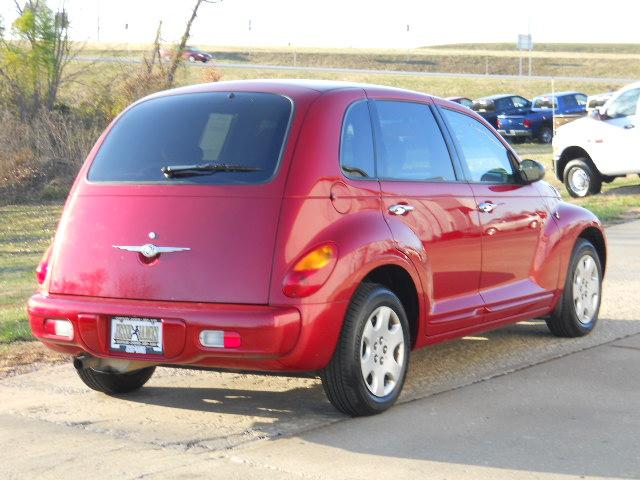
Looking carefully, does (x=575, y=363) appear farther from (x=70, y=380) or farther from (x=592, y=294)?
(x=70, y=380)

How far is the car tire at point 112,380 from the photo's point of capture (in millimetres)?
6793

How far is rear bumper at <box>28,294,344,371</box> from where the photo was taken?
5773 millimetres

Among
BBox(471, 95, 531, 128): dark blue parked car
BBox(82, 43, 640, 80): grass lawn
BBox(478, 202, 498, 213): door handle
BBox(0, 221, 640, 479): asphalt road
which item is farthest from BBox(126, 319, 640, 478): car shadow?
BBox(82, 43, 640, 80): grass lawn

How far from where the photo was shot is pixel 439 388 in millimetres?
7012

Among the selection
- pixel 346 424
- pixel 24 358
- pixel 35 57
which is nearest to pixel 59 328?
pixel 346 424

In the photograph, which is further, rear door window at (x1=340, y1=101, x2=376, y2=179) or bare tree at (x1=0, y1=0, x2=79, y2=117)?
bare tree at (x1=0, y1=0, x2=79, y2=117)

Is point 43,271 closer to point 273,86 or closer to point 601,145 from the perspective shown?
point 273,86

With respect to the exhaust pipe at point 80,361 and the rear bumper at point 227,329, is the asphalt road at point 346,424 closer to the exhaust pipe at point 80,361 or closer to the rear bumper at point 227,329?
the exhaust pipe at point 80,361

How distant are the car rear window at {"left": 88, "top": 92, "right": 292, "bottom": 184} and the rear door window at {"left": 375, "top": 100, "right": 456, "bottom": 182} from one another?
706mm

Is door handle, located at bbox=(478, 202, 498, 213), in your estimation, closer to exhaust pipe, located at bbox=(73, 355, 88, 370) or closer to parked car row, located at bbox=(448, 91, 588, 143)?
exhaust pipe, located at bbox=(73, 355, 88, 370)

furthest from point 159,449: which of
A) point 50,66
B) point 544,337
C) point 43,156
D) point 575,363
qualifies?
point 50,66

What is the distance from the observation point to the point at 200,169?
245 inches

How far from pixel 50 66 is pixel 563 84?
47611mm

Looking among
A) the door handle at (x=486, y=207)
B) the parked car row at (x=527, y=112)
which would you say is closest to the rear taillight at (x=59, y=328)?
the door handle at (x=486, y=207)
